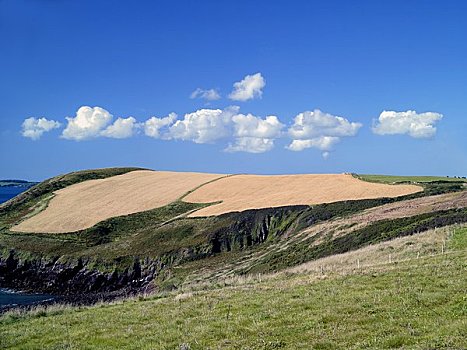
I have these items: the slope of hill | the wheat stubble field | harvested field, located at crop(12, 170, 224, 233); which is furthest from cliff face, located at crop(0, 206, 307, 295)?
harvested field, located at crop(12, 170, 224, 233)

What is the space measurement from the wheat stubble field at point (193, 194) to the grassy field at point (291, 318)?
4937 centimetres

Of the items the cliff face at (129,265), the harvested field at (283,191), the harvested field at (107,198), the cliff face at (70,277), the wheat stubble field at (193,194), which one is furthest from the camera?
the harvested field at (107,198)

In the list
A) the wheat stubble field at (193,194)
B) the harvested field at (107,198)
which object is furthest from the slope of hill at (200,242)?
the harvested field at (107,198)

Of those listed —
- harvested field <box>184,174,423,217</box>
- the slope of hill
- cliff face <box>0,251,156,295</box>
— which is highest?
harvested field <box>184,174,423,217</box>

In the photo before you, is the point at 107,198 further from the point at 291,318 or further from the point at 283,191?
the point at 291,318

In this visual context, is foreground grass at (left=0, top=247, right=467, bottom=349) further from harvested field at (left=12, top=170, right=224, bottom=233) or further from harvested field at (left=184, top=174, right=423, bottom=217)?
harvested field at (left=12, top=170, right=224, bottom=233)

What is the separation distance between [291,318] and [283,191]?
70096 millimetres

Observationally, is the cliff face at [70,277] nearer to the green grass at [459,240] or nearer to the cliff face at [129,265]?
the cliff face at [129,265]

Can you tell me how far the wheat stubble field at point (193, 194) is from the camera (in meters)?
76.8

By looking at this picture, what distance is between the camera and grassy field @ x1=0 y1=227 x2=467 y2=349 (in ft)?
47.2

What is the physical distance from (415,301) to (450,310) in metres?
1.65

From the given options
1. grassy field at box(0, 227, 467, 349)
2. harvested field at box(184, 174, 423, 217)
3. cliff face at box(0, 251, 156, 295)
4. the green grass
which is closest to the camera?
grassy field at box(0, 227, 467, 349)

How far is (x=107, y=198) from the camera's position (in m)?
98.9

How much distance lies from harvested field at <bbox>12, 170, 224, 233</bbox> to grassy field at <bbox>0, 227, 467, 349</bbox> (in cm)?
5853
